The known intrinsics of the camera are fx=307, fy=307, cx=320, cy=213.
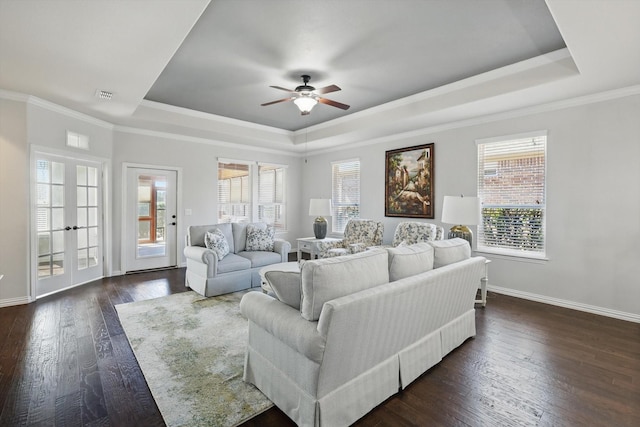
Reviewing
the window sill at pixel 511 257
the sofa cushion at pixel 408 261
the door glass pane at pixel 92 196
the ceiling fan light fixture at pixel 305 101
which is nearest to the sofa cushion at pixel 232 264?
the ceiling fan light fixture at pixel 305 101

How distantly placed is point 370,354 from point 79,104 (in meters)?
4.86

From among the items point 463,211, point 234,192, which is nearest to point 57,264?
point 234,192

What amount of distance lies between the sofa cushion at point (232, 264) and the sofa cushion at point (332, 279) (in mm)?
2757

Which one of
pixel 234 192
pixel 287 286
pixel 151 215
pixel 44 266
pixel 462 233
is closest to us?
pixel 287 286

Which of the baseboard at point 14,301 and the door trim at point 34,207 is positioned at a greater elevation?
the door trim at point 34,207

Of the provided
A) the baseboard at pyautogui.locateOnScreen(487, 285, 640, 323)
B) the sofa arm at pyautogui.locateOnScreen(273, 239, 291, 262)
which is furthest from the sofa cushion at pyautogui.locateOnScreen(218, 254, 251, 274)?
the baseboard at pyautogui.locateOnScreen(487, 285, 640, 323)

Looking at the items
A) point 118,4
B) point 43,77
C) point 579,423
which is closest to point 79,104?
point 43,77

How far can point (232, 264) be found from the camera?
443 cm

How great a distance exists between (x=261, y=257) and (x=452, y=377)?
10.5 feet

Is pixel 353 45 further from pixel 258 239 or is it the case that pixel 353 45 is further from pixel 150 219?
pixel 150 219

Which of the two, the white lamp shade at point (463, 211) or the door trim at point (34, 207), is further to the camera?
the door trim at point (34, 207)

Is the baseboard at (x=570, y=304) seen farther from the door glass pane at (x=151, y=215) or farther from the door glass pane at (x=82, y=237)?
the door glass pane at (x=82, y=237)

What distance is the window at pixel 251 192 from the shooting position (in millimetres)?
6852

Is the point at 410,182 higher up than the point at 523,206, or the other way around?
the point at 410,182
